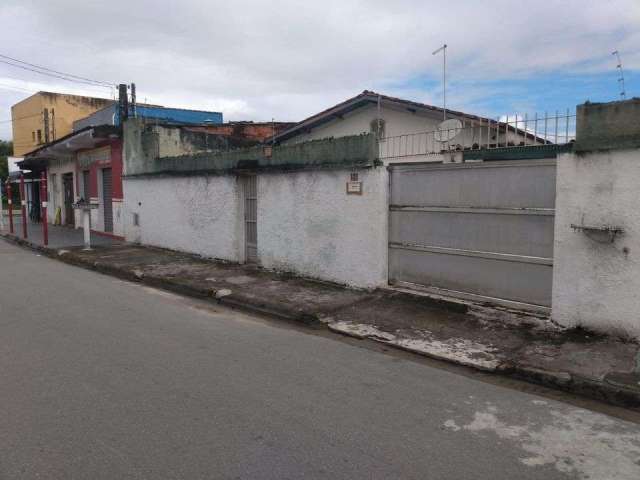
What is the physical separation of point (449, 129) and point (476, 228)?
1.39 metres

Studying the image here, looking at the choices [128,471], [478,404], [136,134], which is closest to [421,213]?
[478,404]

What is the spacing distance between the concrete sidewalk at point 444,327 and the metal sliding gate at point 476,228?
0.34 meters

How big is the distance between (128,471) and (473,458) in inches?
87.2

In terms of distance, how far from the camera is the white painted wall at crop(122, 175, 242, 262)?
11.1 m

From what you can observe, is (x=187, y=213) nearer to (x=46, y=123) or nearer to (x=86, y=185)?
(x=86, y=185)

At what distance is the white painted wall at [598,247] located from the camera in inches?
210

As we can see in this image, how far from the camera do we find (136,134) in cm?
1456

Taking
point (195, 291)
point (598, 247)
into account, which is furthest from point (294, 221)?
point (598, 247)

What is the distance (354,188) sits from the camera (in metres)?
8.18

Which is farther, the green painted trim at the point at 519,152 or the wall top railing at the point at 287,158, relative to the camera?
the wall top railing at the point at 287,158

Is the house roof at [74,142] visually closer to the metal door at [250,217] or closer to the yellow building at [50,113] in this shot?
the metal door at [250,217]

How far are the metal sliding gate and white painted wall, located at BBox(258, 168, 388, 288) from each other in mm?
252

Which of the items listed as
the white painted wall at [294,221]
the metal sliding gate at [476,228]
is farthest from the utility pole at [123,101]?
the metal sliding gate at [476,228]

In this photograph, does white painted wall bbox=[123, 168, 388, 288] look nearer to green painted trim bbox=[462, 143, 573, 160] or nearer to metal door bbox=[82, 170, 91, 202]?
green painted trim bbox=[462, 143, 573, 160]
